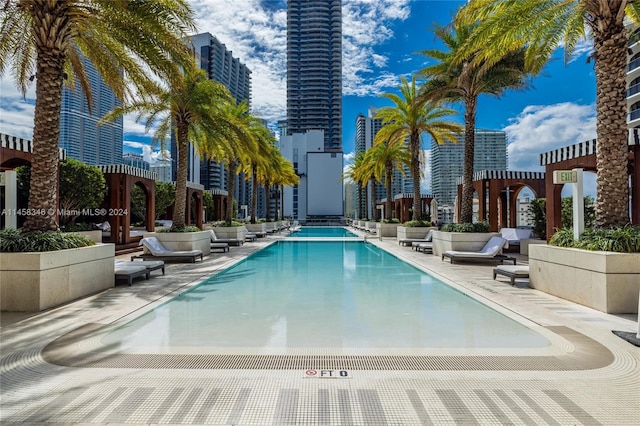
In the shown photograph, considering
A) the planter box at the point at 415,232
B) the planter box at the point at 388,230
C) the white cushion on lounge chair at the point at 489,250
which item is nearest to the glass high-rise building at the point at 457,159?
the planter box at the point at 388,230

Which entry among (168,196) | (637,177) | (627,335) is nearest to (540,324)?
(627,335)

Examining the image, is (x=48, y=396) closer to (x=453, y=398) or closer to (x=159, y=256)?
(x=453, y=398)

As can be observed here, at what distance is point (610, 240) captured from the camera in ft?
20.4

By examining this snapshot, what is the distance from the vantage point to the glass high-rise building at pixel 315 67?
316ft

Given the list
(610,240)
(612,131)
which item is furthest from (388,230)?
(610,240)

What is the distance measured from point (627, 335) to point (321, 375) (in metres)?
4.01

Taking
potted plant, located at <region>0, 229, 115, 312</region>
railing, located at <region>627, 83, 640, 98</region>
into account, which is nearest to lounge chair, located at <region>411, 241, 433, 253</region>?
potted plant, located at <region>0, 229, 115, 312</region>

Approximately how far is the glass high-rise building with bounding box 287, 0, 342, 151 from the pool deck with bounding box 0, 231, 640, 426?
93080 millimetres

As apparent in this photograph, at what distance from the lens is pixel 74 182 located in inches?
572

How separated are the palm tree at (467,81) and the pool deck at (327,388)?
9.67m

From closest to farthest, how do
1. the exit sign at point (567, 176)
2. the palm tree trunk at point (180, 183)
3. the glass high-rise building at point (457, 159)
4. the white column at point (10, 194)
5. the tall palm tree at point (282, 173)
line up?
the white column at point (10, 194) < the exit sign at point (567, 176) < the palm tree trunk at point (180, 183) < the tall palm tree at point (282, 173) < the glass high-rise building at point (457, 159)

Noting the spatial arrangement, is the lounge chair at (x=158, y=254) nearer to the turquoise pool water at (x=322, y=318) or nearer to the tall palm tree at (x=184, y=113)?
the tall palm tree at (x=184, y=113)

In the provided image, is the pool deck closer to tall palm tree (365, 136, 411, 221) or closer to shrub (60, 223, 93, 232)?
shrub (60, 223, 93, 232)

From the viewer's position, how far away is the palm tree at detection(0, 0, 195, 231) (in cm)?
→ 693
